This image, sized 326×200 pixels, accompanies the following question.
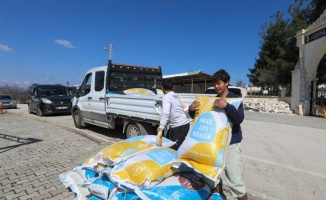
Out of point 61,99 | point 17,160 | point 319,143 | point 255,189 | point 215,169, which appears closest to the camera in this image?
point 215,169

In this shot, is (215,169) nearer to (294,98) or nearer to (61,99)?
(61,99)

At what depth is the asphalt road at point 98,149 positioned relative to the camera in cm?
374

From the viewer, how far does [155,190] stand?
2559 millimetres

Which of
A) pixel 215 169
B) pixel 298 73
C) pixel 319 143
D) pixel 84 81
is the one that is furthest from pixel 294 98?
pixel 215 169

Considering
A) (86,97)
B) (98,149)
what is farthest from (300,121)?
(98,149)

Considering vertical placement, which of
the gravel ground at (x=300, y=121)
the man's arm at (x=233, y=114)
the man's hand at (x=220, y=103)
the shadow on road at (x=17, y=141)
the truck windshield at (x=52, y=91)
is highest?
the truck windshield at (x=52, y=91)

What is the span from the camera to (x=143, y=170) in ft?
8.79

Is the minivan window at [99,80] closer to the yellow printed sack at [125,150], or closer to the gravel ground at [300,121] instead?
the yellow printed sack at [125,150]

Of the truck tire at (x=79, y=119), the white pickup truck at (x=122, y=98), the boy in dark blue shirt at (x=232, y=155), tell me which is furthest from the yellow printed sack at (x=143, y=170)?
the truck tire at (x=79, y=119)

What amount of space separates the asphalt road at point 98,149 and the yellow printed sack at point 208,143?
152cm

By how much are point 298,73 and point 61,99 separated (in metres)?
15.6

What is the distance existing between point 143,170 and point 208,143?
788 mm

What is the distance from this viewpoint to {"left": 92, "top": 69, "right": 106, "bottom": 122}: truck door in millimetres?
7301

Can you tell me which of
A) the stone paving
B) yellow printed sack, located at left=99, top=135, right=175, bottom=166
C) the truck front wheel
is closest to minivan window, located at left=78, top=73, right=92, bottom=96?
the stone paving
